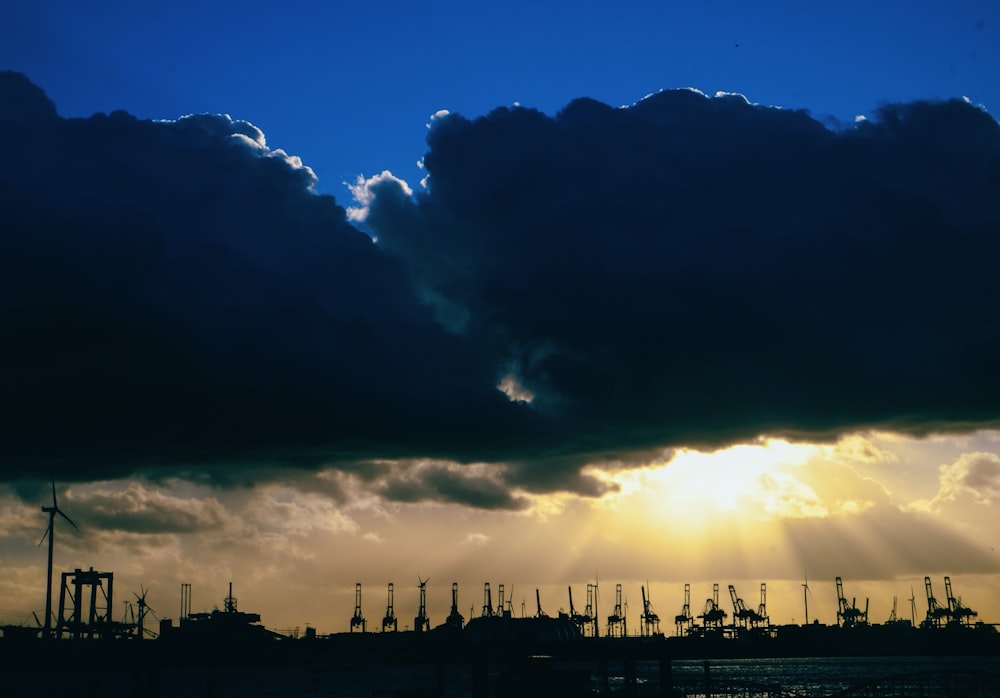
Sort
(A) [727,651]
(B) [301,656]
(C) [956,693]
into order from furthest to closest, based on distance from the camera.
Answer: (A) [727,651]
(B) [301,656]
(C) [956,693]

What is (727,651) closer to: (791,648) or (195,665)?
(791,648)

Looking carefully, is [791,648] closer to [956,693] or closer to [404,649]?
[956,693]

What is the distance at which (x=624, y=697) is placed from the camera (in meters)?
148

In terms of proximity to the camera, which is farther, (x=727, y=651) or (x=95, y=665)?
(x=727, y=651)

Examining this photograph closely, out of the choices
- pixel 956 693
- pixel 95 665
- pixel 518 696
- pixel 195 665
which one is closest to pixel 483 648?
pixel 518 696

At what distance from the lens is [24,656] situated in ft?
521

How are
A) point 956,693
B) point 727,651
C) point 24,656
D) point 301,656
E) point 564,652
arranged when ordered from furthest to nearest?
point 564,652 < point 727,651 < point 24,656 < point 301,656 < point 956,693

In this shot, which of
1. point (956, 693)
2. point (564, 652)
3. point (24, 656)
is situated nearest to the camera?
point (956, 693)

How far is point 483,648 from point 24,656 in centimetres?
6592

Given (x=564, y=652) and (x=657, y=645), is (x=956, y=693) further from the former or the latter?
(x=564, y=652)

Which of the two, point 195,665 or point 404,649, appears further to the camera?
point 404,649

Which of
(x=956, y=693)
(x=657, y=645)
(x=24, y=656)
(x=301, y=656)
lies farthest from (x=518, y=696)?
(x=24, y=656)

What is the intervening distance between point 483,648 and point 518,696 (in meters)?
7.75

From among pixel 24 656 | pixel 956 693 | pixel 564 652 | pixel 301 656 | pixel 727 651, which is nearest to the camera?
pixel 956 693
